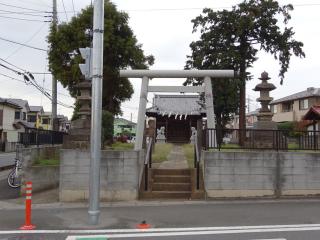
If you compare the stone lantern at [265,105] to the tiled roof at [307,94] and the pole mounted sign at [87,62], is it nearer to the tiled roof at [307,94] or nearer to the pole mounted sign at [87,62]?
the pole mounted sign at [87,62]

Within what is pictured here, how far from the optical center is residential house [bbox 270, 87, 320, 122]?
4898 centimetres

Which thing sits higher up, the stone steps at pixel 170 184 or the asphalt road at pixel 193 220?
the stone steps at pixel 170 184

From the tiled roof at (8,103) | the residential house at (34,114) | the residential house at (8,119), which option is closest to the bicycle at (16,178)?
the residential house at (8,119)

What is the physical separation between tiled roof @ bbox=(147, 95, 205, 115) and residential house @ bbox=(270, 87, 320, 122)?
18.1m

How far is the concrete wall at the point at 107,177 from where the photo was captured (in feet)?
39.4

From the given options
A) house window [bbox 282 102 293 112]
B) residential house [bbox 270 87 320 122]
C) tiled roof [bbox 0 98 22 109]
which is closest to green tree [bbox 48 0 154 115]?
residential house [bbox 270 87 320 122]

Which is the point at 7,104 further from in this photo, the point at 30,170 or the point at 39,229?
the point at 39,229

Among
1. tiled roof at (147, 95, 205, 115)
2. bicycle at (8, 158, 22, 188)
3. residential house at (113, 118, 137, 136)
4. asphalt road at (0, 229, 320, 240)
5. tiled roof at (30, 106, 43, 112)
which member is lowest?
asphalt road at (0, 229, 320, 240)

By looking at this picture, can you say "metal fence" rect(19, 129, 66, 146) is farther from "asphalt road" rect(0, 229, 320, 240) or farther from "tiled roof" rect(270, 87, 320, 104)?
"tiled roof" rect(270, 87, 320, 104)

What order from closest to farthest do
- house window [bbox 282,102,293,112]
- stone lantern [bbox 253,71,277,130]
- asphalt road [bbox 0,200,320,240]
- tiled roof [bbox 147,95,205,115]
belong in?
asphalt road [bbox 0,200,320,240] < stone lantern [bbox 253,71,277,130] < tiled roof [bbox 147,95,205,115] < house window [bbox 282,102,293,112]

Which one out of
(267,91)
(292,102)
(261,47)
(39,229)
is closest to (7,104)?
(292,102)

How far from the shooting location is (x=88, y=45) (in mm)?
22062

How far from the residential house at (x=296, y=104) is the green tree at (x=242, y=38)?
28638 mm

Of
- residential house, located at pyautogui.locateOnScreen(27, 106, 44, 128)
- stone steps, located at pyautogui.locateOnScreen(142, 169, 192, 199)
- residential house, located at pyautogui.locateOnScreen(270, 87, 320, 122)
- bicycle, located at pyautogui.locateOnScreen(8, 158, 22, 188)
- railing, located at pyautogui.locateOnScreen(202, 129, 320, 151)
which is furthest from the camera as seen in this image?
residential house, located at pyautogui.locateOnScreen(27, 106, 44, 128)
